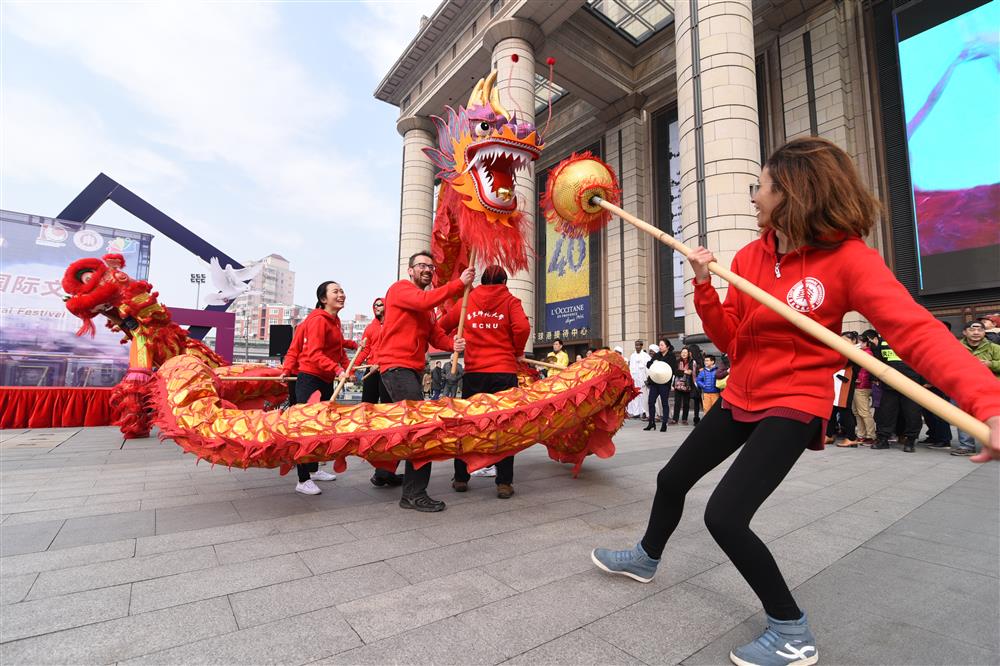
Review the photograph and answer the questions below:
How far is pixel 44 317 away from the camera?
403 inches

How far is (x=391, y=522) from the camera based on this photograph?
9.51ft

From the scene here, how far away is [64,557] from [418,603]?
1.85 m

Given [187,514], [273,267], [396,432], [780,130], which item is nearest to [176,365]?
[187,514]

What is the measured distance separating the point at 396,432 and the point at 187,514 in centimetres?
152

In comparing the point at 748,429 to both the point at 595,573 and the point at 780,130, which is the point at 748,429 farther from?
the point at 780,130

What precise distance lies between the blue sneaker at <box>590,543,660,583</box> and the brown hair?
1.33m

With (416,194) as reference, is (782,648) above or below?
below

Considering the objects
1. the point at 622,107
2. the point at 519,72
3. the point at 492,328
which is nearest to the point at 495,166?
the point at 492,328

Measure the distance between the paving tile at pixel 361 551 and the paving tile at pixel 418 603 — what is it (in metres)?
0.40

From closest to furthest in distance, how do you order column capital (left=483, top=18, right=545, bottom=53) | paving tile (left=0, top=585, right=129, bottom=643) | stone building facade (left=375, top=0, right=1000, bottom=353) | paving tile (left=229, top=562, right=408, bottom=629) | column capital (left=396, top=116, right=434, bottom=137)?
paving tile (left=0, top=585, right=129, bottom=643) < paving tile (left=229, top=562, right=408, bottom=629) < stone building facade (left=375, top=0, right=1000, bottom=353) < column capital (left=483, top=18, right=545, bottom=53) < column capital (left=396, top=116, right=434, bottom=137)

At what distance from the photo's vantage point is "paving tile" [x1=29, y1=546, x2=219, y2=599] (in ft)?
6.46

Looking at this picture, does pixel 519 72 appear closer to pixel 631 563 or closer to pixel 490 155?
pixel 490 155

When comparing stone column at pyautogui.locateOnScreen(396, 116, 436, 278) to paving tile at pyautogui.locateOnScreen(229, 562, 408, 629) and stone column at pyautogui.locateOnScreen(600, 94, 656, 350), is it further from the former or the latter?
paving tile at pyautogui.locateOnScreen(229, 562, 408, 629)

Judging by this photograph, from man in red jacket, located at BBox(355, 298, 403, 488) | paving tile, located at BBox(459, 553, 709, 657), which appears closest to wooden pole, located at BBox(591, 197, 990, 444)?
paving tile, located at BBox(459, 553, 709, 657)
